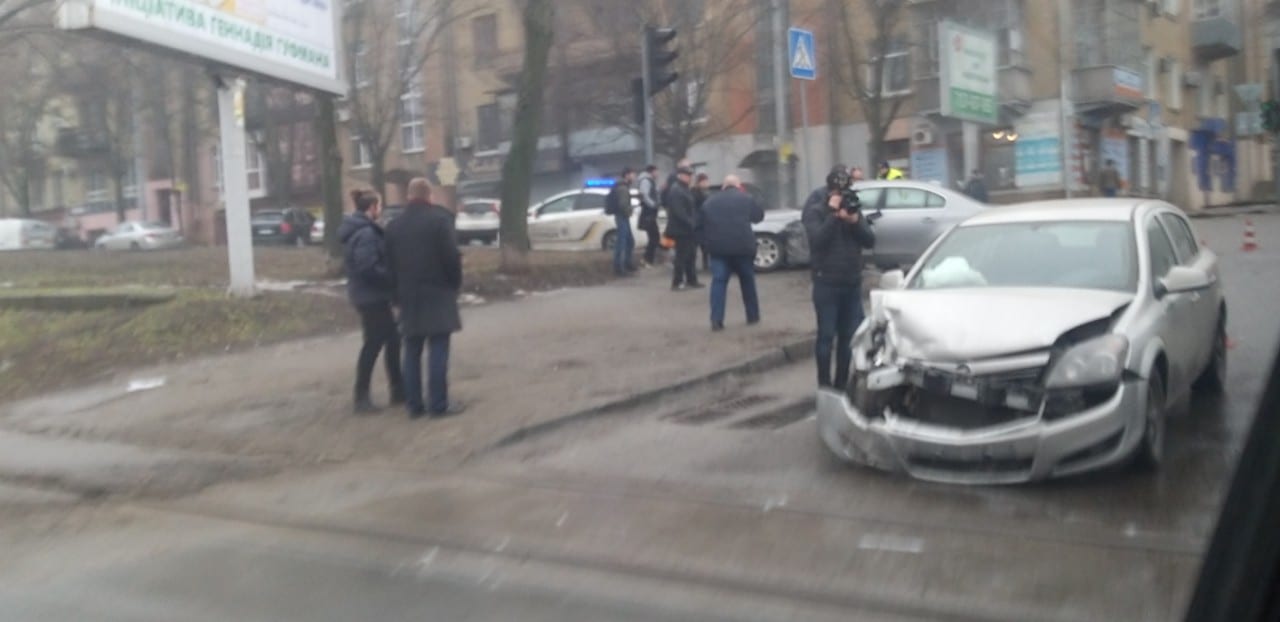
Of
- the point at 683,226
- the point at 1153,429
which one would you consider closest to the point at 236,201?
the point at 683,226

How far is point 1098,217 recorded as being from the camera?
8.26m

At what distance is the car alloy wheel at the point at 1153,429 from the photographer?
681cm

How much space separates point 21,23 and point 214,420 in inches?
737

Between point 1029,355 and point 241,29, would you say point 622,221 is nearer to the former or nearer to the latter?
point 241,29

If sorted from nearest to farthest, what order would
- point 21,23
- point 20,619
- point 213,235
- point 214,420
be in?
point 20,619, point 214,420, point 21,23, point 213,235

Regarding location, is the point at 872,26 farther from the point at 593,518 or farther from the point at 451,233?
the point at 593,518

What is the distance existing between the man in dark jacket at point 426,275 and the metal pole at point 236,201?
6018 mm

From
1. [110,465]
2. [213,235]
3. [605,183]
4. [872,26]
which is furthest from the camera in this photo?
[213,235]

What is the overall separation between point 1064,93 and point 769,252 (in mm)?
18498

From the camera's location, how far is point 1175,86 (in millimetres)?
37906

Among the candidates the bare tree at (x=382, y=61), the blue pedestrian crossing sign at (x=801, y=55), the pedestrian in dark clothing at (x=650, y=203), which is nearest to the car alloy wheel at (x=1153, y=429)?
the pedestrian in dark clothing at (x=650, y=203)

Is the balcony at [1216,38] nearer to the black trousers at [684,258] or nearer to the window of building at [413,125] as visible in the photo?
the black trousers at [684,258]

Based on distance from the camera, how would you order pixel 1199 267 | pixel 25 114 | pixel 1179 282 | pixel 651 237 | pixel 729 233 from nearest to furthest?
pixel 1179 282, pixel 1199 267, pixel 729 233, pixel 651 237, pixel 25 114

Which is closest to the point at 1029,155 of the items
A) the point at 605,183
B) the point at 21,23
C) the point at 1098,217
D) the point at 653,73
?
the point at 605,183
